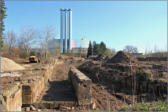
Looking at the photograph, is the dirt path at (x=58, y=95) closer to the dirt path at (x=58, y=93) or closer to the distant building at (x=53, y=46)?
the dirt path at (x=58, y=93)

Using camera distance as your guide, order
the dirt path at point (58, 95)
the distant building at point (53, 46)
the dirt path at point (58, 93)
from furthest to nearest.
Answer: the distant building at point (53, 46) < the dirt path at point (58, 93) < the dirt path at point (58, 95)

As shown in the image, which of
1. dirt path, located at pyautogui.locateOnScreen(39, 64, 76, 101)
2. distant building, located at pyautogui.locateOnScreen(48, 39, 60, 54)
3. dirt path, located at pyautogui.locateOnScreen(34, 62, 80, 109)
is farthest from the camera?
distant building, located at pyautogui.locateOnScreen(48, 39, 60, 54)

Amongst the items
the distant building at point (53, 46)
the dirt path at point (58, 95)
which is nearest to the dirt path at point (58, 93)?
the dirt path at point (58, 95)

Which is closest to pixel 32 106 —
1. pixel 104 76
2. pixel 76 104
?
pixel 76 104

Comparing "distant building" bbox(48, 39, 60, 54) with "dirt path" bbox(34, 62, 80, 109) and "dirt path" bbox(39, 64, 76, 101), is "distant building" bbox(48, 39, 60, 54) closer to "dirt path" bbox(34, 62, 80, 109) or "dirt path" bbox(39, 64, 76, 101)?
"dirt path" bbox(39, 64, 76, 101)

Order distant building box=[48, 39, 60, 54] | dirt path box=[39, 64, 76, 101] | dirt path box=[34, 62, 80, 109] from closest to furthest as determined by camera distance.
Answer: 1. dirt path box=[34, 62, 80, 109]
2. dirt path box=[39, 64, 76, 101]
3. distant building box=[48, 39, 60, 54]

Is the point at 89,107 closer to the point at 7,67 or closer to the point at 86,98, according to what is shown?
the point at 86,98

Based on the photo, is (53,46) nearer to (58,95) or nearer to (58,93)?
(58,93)

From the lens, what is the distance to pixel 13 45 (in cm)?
3744

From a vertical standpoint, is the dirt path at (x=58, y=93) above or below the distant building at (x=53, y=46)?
below

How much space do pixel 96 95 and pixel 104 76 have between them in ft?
7.97

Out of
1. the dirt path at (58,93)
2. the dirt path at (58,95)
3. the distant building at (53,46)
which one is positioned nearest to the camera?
the dirt path at (58,95)

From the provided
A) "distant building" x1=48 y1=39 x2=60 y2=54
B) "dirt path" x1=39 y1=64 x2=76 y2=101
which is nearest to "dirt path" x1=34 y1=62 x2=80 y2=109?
"dirt path" x1=39 y1=64 x2=76 y2=101

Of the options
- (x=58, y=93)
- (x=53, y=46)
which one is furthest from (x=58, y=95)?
(x=53, y=46)
